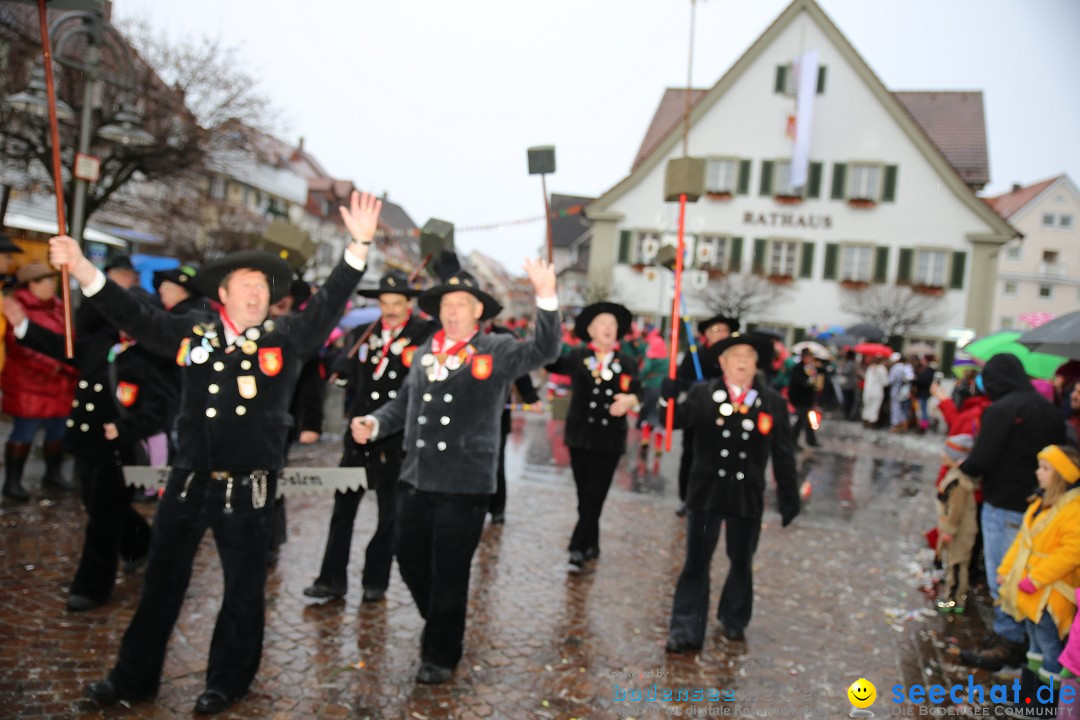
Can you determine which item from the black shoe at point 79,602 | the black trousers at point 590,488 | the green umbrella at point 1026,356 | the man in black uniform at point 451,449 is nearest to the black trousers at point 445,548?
the man in black uniform at point 451,449

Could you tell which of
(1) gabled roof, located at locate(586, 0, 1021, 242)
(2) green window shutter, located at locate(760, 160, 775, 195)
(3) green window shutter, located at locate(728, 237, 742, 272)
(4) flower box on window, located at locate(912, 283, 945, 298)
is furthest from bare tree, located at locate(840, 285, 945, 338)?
(2) green window shutter, located at locate(760, 160, 775, 195)

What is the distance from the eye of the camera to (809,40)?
31422 millimetres

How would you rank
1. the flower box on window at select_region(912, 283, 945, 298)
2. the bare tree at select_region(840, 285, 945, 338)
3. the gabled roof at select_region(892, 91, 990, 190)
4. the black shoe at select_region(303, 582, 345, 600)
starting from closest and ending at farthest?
the black shoe at select_region(303, 582, 345, 600) → the bare tree at select_region(840, 285, 945, 338) → the flower box on window at select_region(912, 283, 945, 298) → the gabled roof at select_region(892, 91, 990, 190)

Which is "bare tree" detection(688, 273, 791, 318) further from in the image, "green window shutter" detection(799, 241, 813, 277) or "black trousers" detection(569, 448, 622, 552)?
"black trousers" detection(569, 448, 622, 552)

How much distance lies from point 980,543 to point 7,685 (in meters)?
7.32

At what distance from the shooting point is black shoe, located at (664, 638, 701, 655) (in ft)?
16.7

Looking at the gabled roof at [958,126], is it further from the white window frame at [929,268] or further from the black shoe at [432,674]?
the black shoe at [432,674]

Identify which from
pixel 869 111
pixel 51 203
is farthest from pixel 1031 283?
pixel 51 203

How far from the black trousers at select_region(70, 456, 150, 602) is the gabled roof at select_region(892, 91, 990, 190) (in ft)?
112

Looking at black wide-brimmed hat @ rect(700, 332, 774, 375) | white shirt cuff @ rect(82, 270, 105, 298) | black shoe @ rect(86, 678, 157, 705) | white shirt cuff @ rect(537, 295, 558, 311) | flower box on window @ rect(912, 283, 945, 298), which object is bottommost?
black shoe @ rect(86, 678, 157, 705)

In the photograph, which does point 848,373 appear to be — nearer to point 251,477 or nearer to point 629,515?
point 629,515

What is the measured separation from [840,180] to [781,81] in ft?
14.1

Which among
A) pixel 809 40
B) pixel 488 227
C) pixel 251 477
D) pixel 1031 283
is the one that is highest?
pixel 809 40

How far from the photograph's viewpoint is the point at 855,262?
30.9 meters
